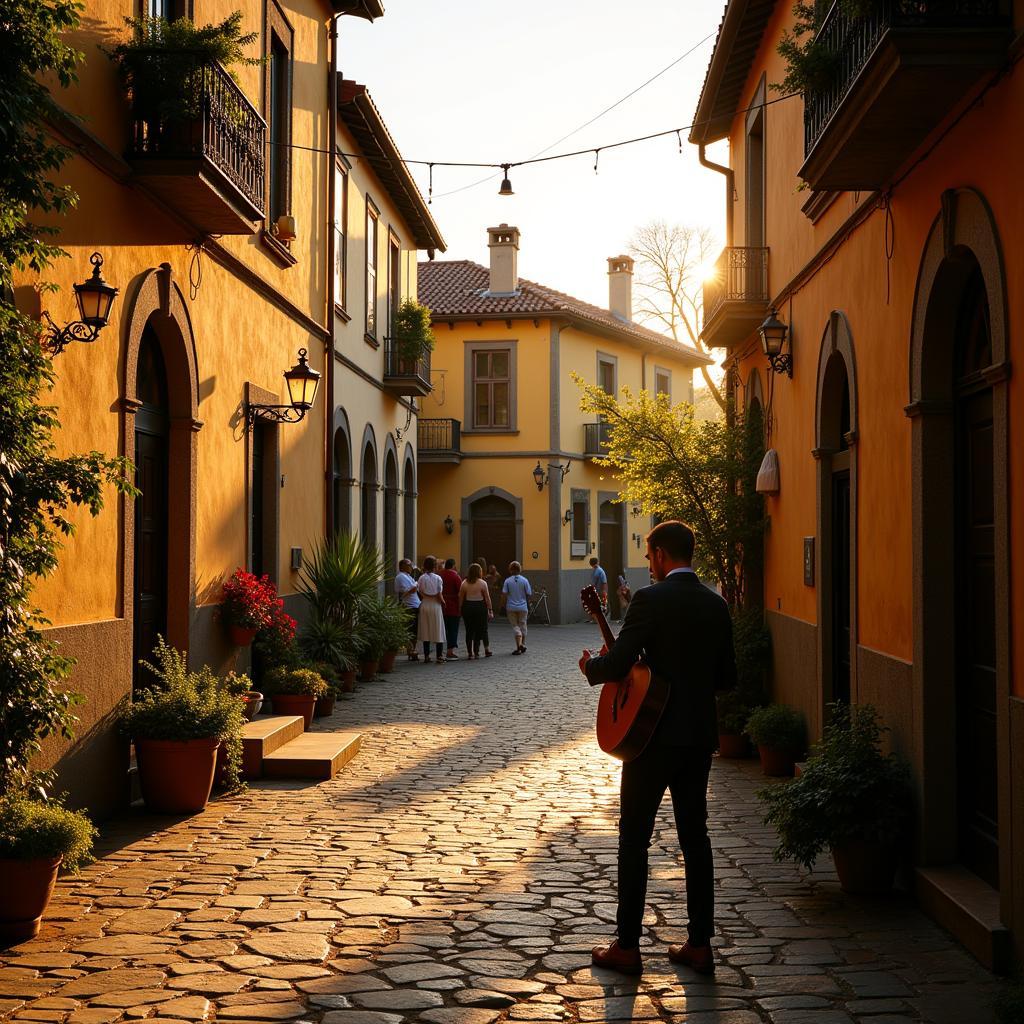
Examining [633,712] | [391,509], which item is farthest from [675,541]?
[391,509]

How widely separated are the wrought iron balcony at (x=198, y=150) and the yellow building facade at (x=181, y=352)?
16 mm

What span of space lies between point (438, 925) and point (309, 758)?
Answer: 4332mm

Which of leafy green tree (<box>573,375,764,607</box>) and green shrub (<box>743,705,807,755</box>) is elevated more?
leafy green tree (<box>573,375,764,607</box>)

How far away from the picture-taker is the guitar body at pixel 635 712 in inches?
207

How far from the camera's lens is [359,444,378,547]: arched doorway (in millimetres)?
21141

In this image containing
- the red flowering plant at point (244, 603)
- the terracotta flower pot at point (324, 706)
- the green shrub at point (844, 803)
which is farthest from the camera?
the terracotta flower pot at point (324, 706)

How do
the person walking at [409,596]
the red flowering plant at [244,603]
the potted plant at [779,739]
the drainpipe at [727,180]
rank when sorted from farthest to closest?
the person walking at [409,596]
the drainpipe at [727,180]
the red flowering plant at [244,603]
the potted plant at [779,739]

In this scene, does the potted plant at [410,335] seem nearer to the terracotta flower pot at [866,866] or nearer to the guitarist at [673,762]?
the terracotta flower pot at [866,866]

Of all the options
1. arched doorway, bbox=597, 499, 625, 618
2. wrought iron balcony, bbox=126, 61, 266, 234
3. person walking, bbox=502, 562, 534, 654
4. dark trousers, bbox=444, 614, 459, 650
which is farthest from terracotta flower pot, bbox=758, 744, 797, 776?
arched doorway, bbox=597, 499, 625, 618

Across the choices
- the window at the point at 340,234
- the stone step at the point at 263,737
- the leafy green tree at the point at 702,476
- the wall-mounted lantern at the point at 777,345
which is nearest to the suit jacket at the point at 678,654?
the stone step at the point at 263,737

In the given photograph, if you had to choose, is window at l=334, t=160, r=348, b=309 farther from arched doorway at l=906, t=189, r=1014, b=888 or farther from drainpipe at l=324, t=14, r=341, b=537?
arched doorway at l=906, t=189, r=1014, b=888

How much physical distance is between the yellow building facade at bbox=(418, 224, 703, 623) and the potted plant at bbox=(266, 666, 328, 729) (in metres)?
21.1

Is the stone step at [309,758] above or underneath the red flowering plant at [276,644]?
underneath

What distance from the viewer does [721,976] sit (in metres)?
5.29
